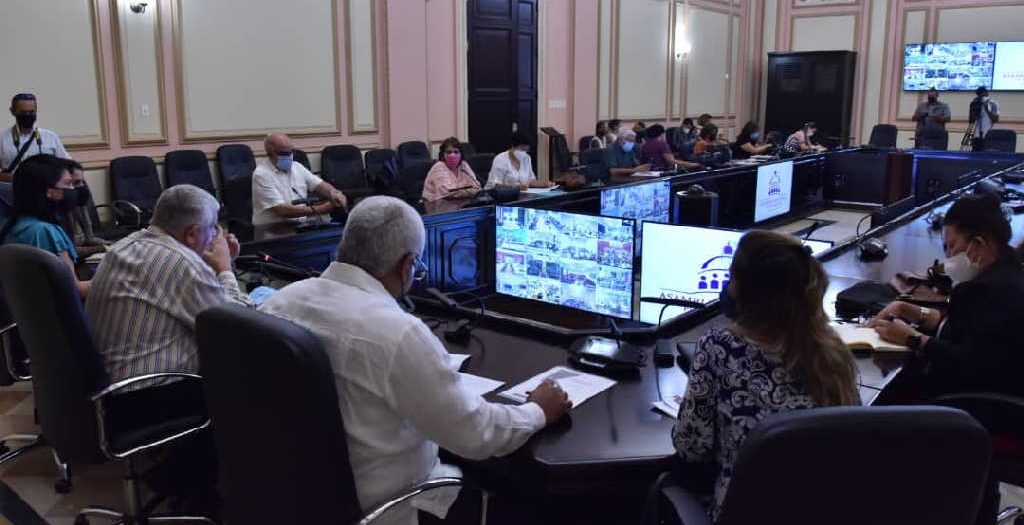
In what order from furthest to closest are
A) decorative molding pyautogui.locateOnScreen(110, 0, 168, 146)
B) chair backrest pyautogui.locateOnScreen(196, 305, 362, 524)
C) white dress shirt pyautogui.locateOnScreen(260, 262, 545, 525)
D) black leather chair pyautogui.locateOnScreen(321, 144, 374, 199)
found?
black leather chair pyautogui.locateOnScreen(321, 144, 374, 199) < decorative molding pyautogui.locateOnScreen(110, 0, 168, 146) < white dress shirt pyautogui.locateOnScreen(260, 262, 545, 525) < chair backrest pyautogui.locateOnScreen(196, 305, 362, 524)

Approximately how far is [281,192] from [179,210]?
2.66 metres

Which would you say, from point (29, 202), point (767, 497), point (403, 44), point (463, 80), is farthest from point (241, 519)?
point (463, 80)

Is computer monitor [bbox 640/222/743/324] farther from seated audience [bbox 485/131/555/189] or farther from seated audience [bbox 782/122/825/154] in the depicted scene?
seated audience [bbox 782/122/825/154]

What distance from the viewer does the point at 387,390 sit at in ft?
5.17

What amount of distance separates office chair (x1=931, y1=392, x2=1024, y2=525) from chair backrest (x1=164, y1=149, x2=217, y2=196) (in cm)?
567

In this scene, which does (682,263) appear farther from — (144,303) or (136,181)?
(136,181)

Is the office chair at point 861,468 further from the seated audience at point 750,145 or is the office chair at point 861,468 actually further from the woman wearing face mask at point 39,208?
the seated audience at point 750,145

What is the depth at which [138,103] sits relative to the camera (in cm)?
639

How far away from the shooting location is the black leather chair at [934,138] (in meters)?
11.2

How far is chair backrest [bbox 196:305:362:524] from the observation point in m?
1.46

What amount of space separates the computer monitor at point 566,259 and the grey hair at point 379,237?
1585 mm

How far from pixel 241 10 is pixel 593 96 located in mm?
4962

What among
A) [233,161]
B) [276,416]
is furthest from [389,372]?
[233,161]

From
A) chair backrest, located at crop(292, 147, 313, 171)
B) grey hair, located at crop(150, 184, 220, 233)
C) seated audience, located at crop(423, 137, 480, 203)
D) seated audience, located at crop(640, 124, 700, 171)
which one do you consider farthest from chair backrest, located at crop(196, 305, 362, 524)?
seated audience, located at crop(640, 124, 700, 171)
